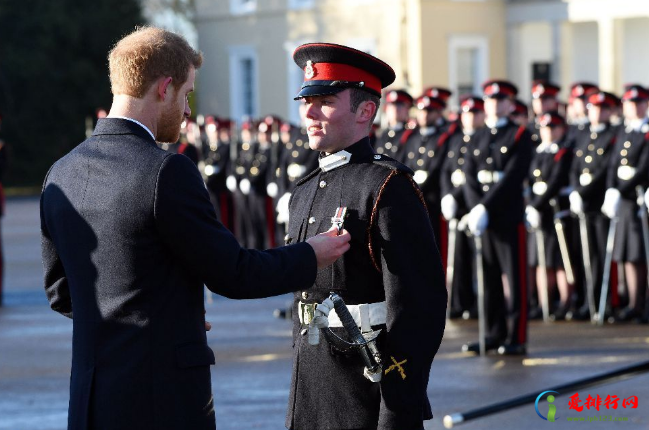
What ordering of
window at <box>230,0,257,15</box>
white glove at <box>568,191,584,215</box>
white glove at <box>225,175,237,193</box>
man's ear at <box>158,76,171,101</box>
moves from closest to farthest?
1. man's ear at <box>158,76,171,101</box>
2. white glove at <box>568,191,584,215</box>
3. white glove at <box>225,175,237,193</box>
4. window at <box>230,0,257,15</box>

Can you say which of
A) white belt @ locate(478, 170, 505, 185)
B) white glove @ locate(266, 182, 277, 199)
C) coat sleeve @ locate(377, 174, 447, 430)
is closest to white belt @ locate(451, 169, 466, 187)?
white belt @ locate(478, 170, 505, 185)

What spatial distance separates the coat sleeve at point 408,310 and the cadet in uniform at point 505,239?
5.49 m

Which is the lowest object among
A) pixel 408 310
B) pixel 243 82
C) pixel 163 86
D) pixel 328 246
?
pixel 408 310

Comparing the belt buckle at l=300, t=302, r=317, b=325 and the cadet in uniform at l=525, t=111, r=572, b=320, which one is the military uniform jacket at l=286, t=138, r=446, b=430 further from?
the cadet in uniform at l=525, t=111, r=572, b=320

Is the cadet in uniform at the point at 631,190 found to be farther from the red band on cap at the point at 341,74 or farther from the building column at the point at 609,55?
the building column at the point at 609,55

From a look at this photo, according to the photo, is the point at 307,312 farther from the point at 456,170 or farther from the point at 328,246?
the point at 456,170

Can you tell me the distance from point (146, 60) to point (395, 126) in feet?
29.9

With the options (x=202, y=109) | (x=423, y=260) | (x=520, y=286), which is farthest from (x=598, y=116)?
(x=202, y=109)

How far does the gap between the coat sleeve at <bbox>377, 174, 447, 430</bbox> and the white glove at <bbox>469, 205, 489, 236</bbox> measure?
5.46 metres

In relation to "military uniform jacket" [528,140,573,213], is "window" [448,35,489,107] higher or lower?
higher

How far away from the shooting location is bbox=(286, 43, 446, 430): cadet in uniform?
409cm

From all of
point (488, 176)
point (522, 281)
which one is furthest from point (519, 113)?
point (522, 281)

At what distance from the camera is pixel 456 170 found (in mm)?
11180

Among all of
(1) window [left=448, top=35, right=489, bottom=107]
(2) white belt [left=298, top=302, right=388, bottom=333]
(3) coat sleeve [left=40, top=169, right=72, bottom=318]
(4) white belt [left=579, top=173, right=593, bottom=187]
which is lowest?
(4) white belt [left=579, top=173, right=593, bottom=187]
